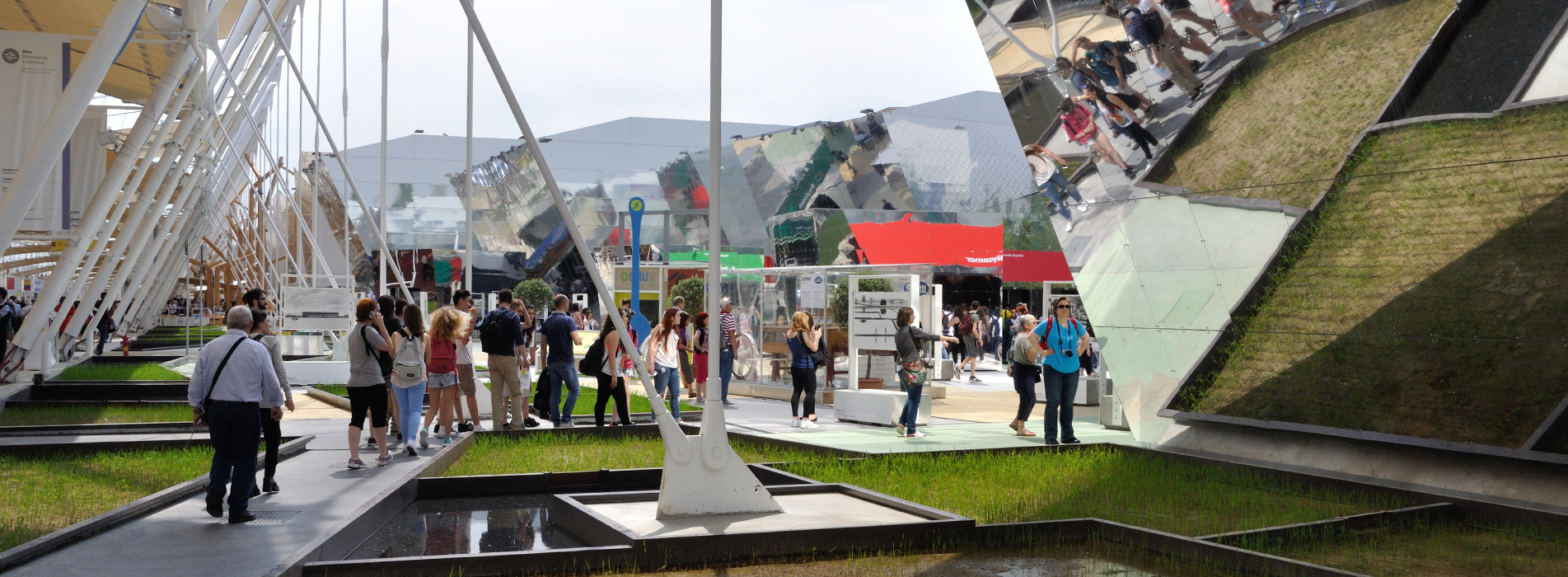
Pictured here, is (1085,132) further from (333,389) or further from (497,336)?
(333,389)

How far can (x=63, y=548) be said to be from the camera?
22.5 feet

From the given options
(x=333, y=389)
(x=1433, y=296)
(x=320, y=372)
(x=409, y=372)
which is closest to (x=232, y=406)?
(x=409, y=372)

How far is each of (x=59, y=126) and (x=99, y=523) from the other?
143 inches

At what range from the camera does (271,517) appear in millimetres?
8234

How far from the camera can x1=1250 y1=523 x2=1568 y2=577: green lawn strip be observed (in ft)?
22.4

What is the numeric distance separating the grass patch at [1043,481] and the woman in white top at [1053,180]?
9.20 feet

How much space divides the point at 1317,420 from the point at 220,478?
9.08m

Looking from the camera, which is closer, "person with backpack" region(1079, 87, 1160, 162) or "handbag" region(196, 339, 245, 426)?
"handbag" region(196, 339, 245, 426)

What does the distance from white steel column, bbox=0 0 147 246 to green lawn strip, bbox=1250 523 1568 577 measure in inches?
345

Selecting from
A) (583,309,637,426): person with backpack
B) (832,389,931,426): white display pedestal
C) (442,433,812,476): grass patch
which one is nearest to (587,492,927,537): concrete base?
(442,433,812,476): grass patch

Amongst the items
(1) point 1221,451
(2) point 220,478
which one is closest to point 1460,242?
(1) point 1221,451

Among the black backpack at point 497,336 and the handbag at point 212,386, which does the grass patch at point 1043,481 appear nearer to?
the black backpack at point 497,336

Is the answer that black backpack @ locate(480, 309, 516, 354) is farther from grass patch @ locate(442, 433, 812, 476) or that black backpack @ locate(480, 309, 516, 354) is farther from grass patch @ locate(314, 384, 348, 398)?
grass patch @ locate(314, 384, 348, 398)

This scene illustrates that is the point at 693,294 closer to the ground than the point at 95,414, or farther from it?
farther from it
